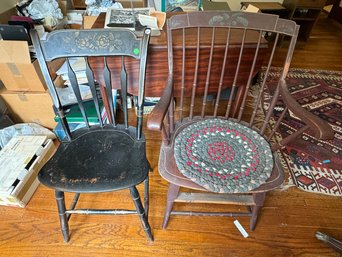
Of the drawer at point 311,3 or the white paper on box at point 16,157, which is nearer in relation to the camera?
the white paper on box at point 16,157

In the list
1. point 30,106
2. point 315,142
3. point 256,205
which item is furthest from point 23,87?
point 315,142

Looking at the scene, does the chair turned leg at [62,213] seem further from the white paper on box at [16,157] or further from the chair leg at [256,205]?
the chair leg at [256,205]

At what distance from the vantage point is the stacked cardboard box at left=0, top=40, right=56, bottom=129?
4.25ft

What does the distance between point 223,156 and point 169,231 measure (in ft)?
1.81

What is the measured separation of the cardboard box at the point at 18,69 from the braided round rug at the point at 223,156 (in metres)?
1.09

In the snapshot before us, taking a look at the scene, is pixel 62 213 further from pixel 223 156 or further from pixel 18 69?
pixel 18 69

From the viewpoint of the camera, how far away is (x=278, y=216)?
1.22 meters

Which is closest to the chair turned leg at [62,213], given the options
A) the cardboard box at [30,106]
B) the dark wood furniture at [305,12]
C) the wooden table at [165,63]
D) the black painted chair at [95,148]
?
the black painted chair at [95,148]

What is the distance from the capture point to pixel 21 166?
4.06ft

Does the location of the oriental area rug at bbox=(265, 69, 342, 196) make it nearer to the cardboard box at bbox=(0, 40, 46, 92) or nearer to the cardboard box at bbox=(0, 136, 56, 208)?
the cardboard box at bbox=(0, 136, 56, 208)

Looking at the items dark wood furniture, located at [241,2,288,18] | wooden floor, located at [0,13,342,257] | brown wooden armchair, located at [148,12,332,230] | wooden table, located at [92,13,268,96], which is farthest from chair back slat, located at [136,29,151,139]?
dark wood furniture, located at [241,2,288,18]

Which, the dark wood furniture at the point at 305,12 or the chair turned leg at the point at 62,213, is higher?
the dark wood furniture at the point at 305,12

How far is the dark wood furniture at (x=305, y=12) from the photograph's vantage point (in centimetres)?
287

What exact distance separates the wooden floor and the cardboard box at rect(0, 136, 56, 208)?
0.08 m
